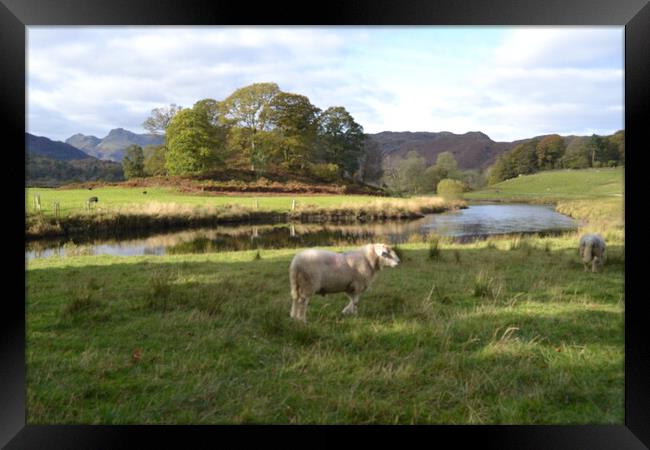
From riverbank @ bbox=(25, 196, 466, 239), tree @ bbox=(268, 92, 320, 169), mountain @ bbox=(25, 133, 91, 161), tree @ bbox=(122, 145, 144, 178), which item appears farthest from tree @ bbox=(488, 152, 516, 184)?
mountain @ bbox=(25, 133, 91, 161)

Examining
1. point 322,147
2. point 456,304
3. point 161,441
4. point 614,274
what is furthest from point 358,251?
point 614,274

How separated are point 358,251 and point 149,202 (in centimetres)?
313

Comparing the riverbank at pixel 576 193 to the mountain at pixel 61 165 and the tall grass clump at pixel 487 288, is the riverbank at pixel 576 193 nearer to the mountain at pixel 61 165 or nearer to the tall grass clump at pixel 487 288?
the tall grass clump at pixel 487 288

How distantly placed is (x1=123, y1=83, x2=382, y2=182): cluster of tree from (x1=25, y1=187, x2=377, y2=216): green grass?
11.7 inches

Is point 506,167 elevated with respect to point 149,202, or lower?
elevated

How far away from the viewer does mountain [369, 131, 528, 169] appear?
5.32m

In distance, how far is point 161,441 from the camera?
2.72 meters

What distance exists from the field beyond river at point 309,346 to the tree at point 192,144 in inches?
18.7

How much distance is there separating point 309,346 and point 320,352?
136mm

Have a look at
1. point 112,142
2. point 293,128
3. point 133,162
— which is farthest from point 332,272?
point 112,142

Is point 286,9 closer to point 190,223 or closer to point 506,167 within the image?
point 190,223

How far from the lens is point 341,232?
230 inches

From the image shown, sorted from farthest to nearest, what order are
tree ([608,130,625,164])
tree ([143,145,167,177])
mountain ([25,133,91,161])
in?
1. tree ([143,145,167,177])
2. tree ([608,130,625,164])
3. mountain ([25,133,91,161])

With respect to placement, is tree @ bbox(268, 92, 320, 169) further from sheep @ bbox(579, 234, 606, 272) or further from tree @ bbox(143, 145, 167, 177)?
sheep @ bbox(579, 234, 606, 272)
